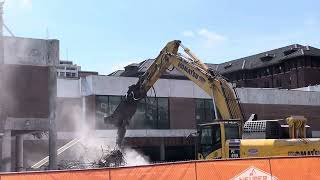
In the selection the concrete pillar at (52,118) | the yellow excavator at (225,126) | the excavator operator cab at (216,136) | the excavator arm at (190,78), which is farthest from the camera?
the concrete pillar at (52,118)

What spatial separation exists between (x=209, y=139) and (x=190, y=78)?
5.28 meters

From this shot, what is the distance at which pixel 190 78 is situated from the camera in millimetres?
24531

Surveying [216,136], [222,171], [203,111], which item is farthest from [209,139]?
[203,111]

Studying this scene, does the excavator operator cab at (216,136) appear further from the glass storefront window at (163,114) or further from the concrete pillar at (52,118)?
the glass storefront window at (163,114)

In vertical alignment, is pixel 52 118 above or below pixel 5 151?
above

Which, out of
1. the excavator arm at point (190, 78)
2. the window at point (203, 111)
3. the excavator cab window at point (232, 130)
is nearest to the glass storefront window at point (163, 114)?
the window at point (203, 111)

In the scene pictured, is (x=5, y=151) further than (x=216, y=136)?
Yes

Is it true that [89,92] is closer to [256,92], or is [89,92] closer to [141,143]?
[141,143]

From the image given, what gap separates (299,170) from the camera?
11930 millimetres

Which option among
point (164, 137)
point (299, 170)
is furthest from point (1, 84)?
point (164, 137)

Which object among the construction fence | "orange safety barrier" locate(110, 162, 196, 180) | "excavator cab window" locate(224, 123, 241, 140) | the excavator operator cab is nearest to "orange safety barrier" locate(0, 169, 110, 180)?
the construction fence

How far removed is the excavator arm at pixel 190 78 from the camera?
2234cm

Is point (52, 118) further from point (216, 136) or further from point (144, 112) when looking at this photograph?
point (144, 112)

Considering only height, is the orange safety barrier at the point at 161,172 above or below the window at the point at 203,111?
below
